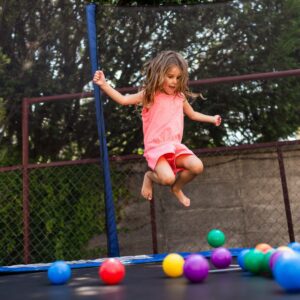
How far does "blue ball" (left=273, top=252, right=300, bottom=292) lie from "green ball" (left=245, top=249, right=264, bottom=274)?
1.43 ft

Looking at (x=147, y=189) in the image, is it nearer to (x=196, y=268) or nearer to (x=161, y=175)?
(x=161, y=175)

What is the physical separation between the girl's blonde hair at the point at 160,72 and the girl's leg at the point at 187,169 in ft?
1.31

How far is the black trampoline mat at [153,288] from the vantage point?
1381 millimetres

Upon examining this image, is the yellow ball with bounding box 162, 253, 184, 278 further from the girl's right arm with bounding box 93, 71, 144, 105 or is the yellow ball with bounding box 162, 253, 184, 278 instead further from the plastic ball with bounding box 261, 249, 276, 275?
the girl's right arm with bounding box 93, 71, 144, 105

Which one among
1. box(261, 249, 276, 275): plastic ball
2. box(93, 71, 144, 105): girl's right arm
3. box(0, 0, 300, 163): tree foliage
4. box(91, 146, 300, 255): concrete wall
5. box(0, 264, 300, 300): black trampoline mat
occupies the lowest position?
box(0, 264, 300, 300): black trampoline mat

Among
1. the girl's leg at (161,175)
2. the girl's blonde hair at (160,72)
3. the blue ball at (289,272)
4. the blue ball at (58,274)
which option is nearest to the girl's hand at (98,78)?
the girl's blonde hair at (160,72)

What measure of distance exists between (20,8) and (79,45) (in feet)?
2.02

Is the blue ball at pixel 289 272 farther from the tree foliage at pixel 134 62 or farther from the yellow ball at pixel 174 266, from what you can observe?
the tree foliage at pixel 134 62

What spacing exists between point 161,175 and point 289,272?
1.57 meters

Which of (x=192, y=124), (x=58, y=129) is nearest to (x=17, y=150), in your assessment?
(x=58, y=129)

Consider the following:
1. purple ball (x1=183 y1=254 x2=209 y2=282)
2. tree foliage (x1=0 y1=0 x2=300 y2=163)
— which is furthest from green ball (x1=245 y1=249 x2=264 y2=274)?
tree foliage (x1=0 y1=0 x2=300 y2=163)

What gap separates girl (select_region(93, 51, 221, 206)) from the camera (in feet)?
9.27

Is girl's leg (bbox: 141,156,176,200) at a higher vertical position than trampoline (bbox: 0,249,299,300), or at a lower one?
higher

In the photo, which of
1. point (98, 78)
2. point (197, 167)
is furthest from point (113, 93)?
point (197, 167)
